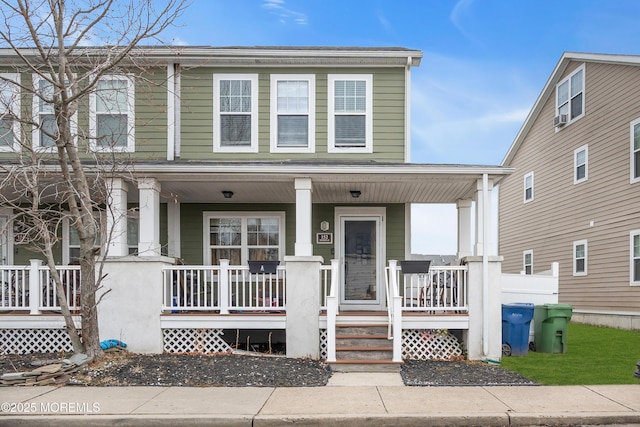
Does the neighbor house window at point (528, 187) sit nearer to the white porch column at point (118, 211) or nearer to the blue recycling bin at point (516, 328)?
the blue recycling bin at point (516, 328)

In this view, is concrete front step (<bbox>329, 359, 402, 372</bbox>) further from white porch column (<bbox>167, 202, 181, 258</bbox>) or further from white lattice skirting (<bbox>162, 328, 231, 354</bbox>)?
white porch column (<bbox>167, 202, 181, 258</bbox>)

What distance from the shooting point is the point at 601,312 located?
14.9 meters

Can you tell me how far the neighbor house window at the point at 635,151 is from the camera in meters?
13.4

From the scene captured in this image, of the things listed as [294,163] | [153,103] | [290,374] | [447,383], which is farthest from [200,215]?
[447,383]

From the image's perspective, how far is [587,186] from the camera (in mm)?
15789

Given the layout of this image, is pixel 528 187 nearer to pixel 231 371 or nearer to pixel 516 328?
pixel 516 328

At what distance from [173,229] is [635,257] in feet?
37.6

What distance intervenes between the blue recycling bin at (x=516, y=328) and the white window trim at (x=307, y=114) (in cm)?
496

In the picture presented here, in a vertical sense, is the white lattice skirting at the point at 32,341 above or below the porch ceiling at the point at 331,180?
below

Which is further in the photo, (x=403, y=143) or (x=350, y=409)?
(x=403, y=143)

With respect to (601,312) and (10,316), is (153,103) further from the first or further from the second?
(601,312)

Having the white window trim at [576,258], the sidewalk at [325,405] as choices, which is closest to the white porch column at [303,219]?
the sidewalk at [325,405]

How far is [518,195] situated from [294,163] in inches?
555

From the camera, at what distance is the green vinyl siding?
11055 millimetres
